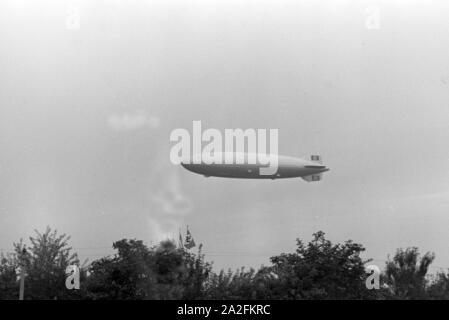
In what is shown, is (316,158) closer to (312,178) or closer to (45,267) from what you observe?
(312,178)

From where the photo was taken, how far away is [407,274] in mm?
42938

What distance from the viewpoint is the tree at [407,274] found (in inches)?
1540

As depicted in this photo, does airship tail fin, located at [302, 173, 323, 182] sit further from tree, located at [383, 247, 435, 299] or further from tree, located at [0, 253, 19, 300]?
tree, located at [0, 253, 19, 300]

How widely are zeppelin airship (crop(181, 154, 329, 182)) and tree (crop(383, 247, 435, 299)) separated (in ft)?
27.2

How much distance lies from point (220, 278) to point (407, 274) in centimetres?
1341

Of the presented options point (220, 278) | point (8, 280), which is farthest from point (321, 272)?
point (8, 280)

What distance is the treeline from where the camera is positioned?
36438 millimetres

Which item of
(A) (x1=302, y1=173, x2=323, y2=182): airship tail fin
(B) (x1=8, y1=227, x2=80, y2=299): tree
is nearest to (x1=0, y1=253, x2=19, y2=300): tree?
(B) (x1=8, y1=227, x2=80, y2=299): tree
